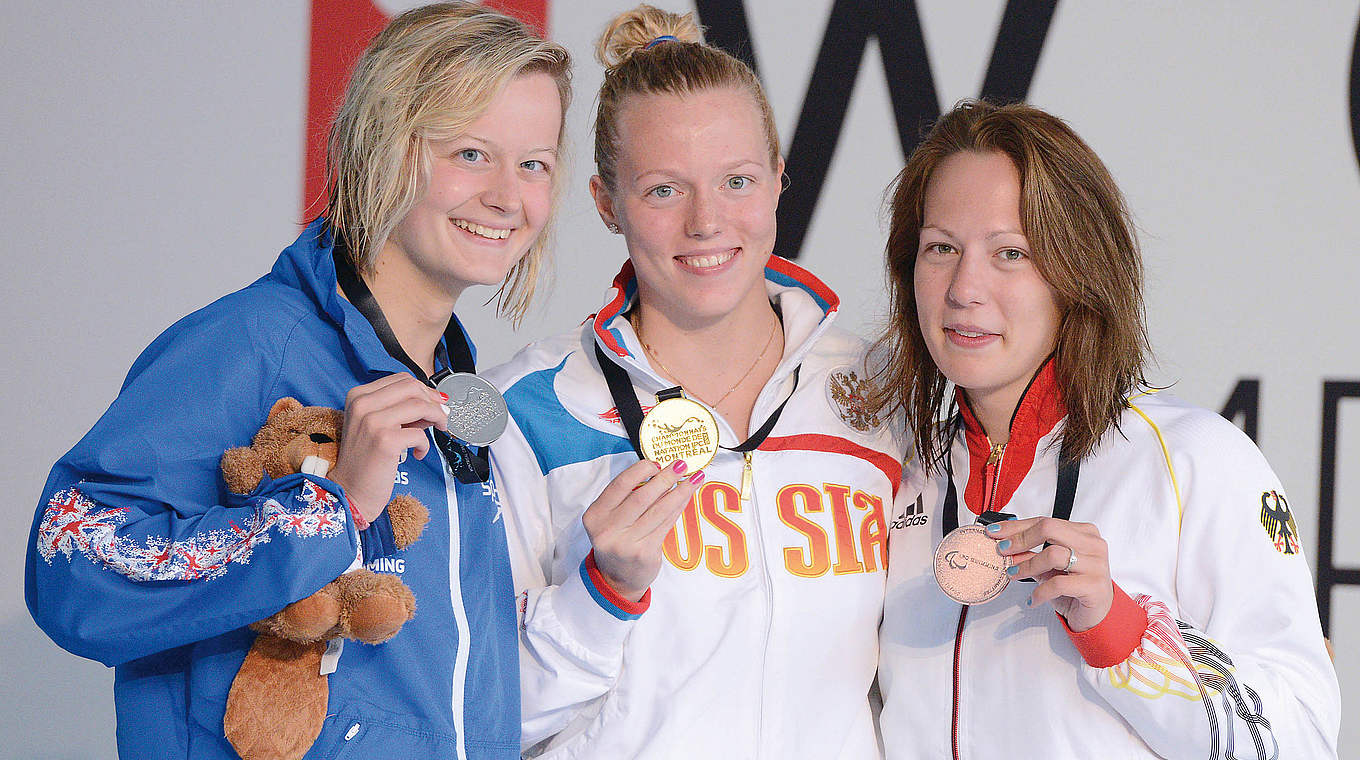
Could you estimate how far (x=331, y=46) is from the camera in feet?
10.6

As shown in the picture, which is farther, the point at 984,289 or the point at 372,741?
the point at 984,289

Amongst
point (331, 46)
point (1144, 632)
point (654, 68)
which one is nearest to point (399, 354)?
point (654, 68)

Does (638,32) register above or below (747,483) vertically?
above

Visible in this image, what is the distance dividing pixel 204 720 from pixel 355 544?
30 cm

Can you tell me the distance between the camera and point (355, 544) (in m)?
1.09

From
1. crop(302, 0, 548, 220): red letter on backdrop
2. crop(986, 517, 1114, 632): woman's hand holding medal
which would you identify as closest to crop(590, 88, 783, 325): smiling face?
crop(986, 517, 1114, 632): woman's hand holding medal

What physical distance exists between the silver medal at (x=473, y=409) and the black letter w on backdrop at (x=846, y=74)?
1.86 meters

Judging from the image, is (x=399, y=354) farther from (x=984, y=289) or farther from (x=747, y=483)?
(x=984, y=289)

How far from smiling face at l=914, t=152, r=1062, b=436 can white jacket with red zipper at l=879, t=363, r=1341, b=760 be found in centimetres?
7

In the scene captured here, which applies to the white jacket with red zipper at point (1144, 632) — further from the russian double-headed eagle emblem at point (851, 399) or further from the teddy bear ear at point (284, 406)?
the teddy bear ear at point (284, 406)

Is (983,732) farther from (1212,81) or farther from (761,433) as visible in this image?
(1212,81)

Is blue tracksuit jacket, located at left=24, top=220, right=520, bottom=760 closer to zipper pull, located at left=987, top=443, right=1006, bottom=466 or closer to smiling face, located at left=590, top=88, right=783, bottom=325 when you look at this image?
smiling face, located at left=590, top=88, right=783, bottom=325

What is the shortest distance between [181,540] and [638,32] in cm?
115

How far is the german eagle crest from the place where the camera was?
1.40m
